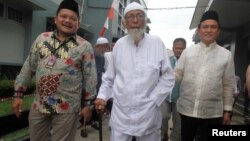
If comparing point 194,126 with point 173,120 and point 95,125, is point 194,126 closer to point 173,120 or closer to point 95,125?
point 173,120

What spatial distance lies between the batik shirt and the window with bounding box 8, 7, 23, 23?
29.7ft

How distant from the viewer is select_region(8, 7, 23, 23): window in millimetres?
12426

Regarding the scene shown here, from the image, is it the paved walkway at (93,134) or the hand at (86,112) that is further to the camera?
the paved walkway at (93,134)

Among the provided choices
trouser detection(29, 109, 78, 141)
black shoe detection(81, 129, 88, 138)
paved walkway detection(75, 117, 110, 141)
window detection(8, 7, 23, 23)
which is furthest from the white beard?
window detection(8, 7, 23, 23)

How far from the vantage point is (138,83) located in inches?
142

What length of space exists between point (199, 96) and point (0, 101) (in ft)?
16.8

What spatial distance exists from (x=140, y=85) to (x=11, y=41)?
9.90 metres

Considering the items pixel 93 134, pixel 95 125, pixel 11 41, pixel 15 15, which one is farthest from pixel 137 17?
pixel 15 15

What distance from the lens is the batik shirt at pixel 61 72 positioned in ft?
12.3

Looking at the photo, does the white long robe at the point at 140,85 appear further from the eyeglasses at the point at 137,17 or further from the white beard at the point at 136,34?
the eyeglasses at the point at 137,17

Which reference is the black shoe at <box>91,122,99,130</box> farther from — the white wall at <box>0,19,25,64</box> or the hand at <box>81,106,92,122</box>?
the white wall at <box>0,19,25,64</box>

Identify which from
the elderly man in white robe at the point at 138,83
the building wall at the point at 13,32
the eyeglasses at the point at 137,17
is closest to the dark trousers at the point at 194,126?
the elderly man in white robe at the point at 138,83

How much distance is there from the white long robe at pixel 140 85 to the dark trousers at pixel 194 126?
547 mm

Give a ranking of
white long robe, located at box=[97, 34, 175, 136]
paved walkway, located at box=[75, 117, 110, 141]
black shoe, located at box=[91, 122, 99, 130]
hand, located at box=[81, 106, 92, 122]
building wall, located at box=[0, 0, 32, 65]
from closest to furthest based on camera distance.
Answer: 1. white long robe, located at box=[97, 34, 175, 136]
2. hand, located at box=[81, 106, 92, 122]
3. paved walkway, located at box=[75, 117, 110, 141]
4. black shoe, located at box=[91, 122, 99, 130]
5. building wall, located at box=[0, 0, 32, 65]
